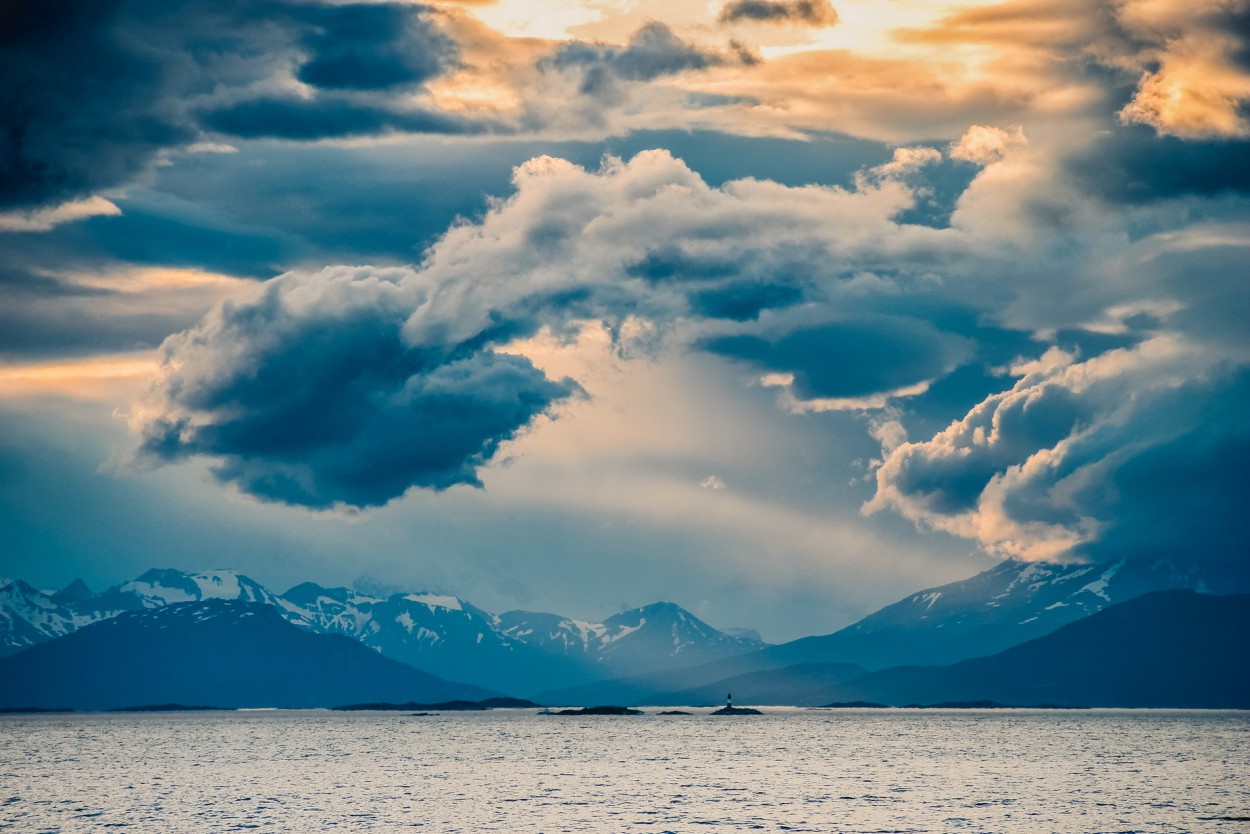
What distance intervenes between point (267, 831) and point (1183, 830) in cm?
7706

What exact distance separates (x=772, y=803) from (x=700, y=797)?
31.2 feet

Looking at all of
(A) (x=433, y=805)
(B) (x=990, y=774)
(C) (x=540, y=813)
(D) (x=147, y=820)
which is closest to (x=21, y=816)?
(D) (x=147, y=820)

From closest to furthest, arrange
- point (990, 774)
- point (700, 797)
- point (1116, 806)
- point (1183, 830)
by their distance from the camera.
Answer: point (1183, 830), point (1116, 806), point (700, 797), point (990, 774)

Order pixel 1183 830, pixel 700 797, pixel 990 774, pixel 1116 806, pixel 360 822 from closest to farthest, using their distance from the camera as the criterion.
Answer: pixel 1183 830 < pixel 360 822 < pixel 1116 806 < pixel 700 797 < pixel 990 774

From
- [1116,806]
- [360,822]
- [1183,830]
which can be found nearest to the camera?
[1183,830]

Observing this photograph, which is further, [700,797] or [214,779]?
[214,779]

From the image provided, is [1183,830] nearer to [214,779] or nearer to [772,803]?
[772,803]

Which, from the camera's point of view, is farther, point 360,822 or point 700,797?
point 700,797

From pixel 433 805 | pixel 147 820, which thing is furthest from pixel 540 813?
pixel 147 820

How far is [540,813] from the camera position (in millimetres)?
131000

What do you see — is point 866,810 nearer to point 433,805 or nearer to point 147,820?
point 433,805

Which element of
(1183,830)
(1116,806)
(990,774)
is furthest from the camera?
(990,774)

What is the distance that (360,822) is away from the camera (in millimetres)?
124562

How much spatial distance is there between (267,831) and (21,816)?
1170 inches
